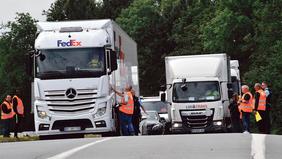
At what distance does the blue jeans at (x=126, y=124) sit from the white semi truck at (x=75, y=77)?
535 mm

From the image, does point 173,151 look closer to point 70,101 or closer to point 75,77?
point 75,77

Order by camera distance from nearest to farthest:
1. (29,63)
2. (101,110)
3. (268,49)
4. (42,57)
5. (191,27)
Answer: (42,57) → (29,63) → (101,110) → (268,49) → (191,27)

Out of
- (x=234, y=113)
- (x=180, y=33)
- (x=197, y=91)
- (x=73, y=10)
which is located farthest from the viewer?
(x=73, y=10)

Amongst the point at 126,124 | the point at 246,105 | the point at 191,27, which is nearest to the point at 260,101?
the point at 246,105

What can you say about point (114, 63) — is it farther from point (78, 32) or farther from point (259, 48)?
point (259, 48)

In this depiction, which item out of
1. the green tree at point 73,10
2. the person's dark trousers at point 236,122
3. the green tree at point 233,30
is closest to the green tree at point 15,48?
the green tree at point 73,10

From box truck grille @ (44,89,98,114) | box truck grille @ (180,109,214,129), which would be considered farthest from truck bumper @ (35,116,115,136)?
box truck grille @ (180,109,214,129)

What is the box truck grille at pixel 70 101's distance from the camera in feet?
85.2

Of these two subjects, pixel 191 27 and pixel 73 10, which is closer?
pixel 191 27

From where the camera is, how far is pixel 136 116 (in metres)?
28.5

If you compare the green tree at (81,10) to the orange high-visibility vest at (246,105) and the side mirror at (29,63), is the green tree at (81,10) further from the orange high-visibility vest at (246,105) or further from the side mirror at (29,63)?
the side mirror at (29,63)

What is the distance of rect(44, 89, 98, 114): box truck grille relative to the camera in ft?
85.2

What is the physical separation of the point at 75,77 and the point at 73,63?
1.38ft

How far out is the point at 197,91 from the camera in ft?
106
